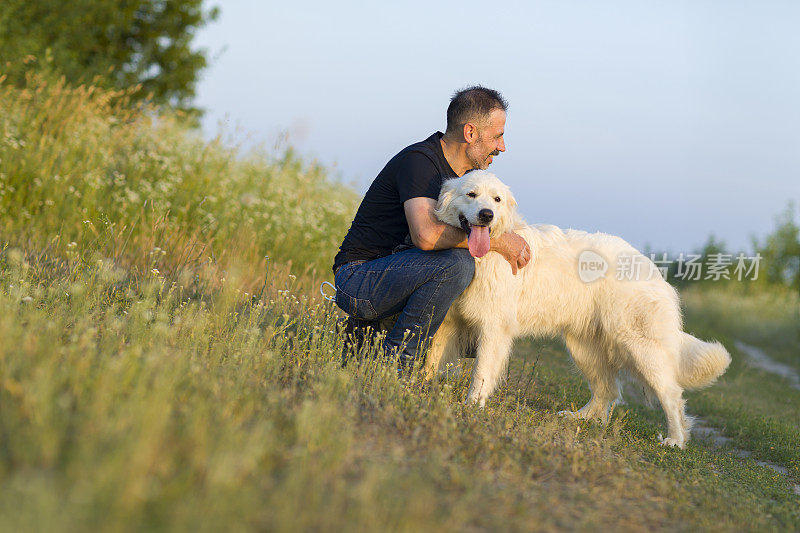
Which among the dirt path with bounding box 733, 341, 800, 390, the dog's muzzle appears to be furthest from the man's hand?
the dirt path with bounding box 733, 341, 800, 390

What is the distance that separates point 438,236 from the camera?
476cm

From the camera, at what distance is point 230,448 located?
2.40 m

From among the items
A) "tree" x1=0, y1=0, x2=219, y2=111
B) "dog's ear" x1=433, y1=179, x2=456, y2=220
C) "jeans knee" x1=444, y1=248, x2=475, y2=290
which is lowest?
"jeans knee" x1=444, y1=248, x2=475, y2=290

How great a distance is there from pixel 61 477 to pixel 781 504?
3.77 metres

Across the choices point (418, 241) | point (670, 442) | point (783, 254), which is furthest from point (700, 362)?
point (783, 254)

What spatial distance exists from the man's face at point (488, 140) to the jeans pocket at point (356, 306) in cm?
138

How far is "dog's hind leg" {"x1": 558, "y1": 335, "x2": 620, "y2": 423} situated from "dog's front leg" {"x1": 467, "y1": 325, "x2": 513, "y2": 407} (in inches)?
34.8

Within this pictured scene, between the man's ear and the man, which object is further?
the man's ear

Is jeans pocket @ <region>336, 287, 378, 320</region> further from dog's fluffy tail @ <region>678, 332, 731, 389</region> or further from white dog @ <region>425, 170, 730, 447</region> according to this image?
dog's fluffy tail @ <region>678, 332, 731, 389</region>

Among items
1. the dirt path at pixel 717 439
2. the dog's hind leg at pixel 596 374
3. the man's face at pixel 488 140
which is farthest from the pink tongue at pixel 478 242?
the dirt path at pixel 717 439

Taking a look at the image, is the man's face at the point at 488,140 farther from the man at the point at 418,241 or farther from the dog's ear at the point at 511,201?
the dog's ear at the point at 511,201

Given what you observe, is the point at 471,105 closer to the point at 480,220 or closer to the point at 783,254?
the point at 480,220

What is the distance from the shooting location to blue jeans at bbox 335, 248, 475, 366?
187 inches

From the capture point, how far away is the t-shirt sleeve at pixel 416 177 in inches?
191
